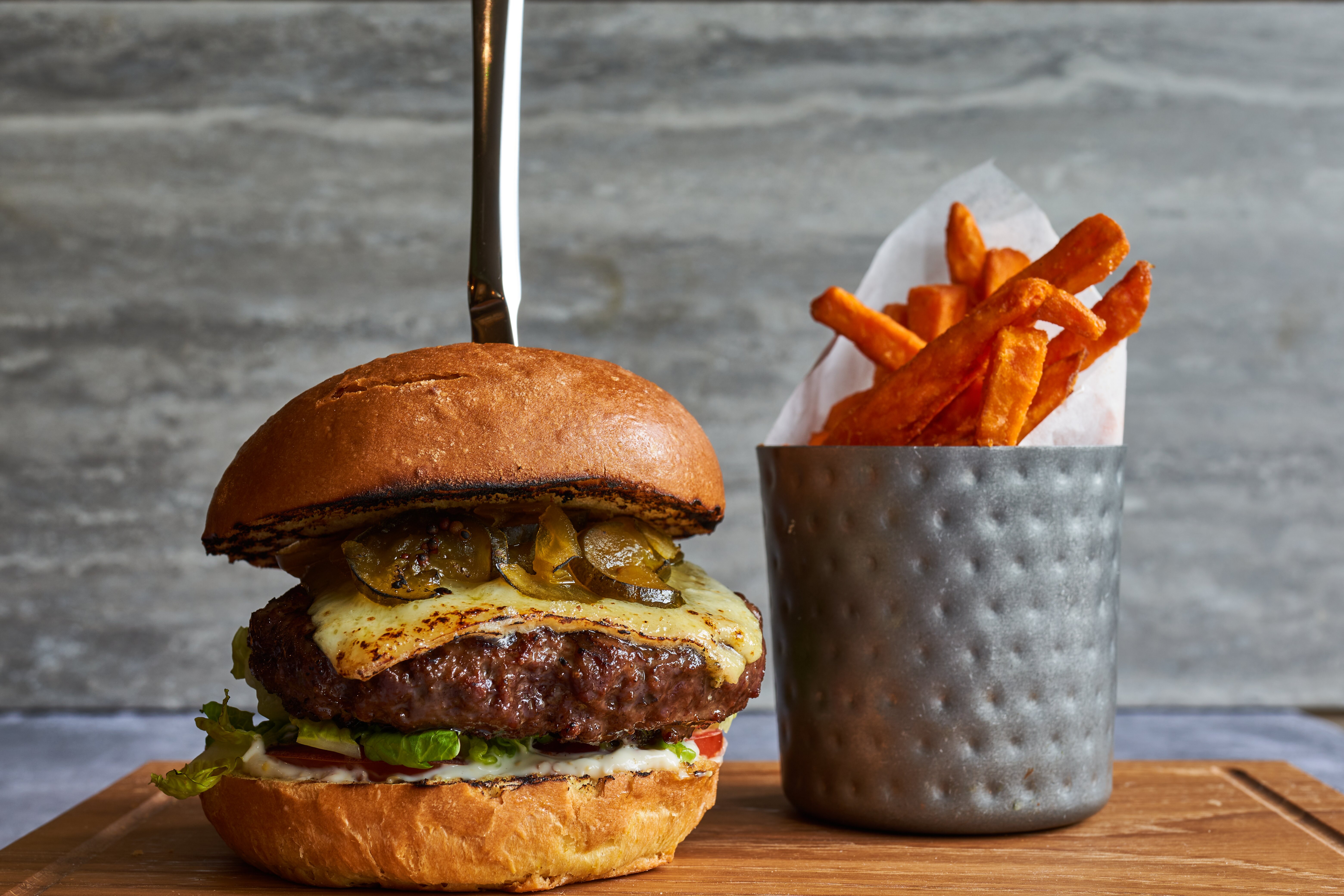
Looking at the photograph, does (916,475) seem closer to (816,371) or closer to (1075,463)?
(1075,463)

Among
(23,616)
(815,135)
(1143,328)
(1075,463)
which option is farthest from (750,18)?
(23,616)

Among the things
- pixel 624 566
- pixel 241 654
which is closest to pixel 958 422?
pixel 624 566

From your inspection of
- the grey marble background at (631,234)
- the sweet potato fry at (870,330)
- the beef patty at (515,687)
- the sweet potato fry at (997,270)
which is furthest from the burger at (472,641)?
the grey marble background at (631,234)

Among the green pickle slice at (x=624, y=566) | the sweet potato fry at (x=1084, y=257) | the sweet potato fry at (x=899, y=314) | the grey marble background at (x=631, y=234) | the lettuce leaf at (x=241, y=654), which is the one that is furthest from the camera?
the grey marble background at (x=631, y=234)

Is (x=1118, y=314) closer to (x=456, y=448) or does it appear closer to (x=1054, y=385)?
(x=1054, y=385)

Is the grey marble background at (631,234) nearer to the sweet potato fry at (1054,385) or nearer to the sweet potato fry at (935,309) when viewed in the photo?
the sweet potato fry at (935,309)

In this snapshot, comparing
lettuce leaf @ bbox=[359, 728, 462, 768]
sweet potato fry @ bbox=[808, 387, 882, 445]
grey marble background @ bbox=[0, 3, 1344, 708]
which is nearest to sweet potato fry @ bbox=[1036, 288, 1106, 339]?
sweet potato fry @ bbox=[808, 387, 882, 445]

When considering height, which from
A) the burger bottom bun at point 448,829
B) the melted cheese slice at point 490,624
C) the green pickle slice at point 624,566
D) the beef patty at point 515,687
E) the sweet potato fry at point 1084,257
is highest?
the sweet potato fry at point 1084,257
